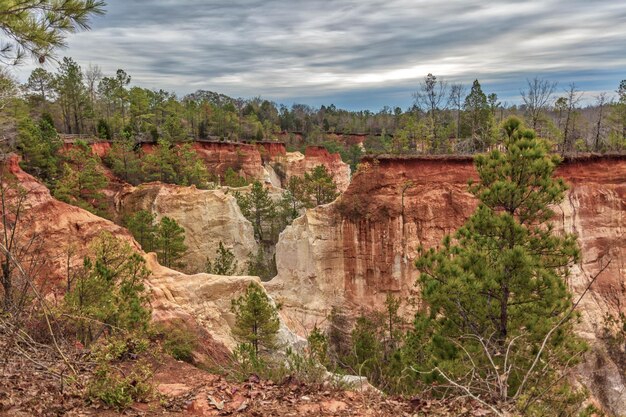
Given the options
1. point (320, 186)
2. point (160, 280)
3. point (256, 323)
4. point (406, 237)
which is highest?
point (320, 186)

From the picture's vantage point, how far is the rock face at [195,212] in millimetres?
34562

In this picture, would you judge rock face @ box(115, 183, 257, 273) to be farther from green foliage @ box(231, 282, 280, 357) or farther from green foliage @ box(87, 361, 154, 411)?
green foliage @ box(87, 361, 154, 411)

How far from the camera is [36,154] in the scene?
31.6 m

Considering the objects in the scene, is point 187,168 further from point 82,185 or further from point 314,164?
point 314,164

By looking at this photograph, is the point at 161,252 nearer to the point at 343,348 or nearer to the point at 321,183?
the point at 343,348

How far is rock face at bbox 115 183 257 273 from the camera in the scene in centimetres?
3456

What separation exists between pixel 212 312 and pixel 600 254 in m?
18.2

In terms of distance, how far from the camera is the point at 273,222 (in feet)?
141

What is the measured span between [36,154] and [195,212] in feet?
37.2

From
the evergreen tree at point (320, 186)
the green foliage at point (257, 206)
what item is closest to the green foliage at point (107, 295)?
the green foliage at point (257, 206)

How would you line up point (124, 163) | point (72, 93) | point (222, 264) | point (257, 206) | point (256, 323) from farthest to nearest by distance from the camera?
1. point (72, 93)
2. point (124, 163)
3. point (257, 206)
4. point (222, 264)
5. point (256, 323)

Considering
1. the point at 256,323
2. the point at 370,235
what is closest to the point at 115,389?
the point at 256,323

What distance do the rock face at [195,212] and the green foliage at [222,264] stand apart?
3.95ft

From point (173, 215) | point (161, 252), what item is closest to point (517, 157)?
point (161, 252)
